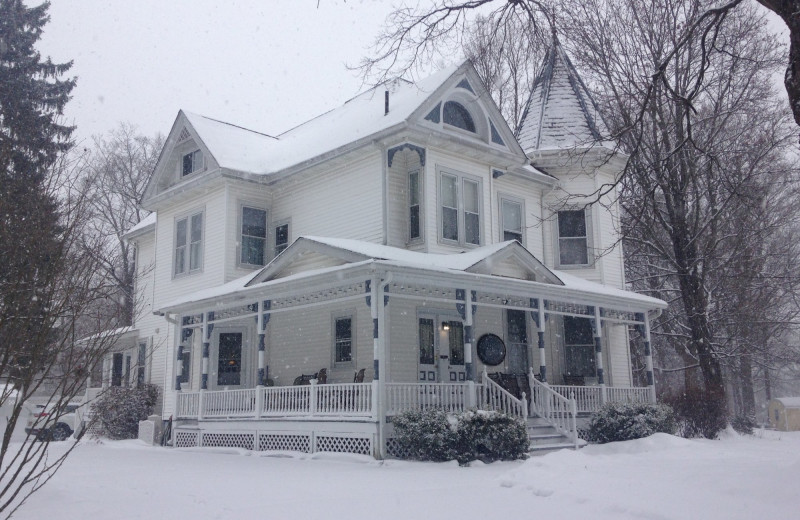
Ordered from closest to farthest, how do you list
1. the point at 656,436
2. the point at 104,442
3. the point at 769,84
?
1. the point at 656,436
2. the point at 104,442
3. the point at 769,84

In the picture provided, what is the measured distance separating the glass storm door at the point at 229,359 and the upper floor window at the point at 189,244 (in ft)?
7.23

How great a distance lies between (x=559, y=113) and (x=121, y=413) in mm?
15671

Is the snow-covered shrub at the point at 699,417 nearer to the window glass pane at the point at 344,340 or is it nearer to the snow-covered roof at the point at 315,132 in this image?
the window glass pane at the point at 344,340

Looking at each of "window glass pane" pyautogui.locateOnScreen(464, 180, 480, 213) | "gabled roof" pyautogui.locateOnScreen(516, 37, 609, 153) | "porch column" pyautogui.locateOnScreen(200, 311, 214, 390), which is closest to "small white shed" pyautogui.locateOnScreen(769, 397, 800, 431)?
"gabled roof" pyautogui.locateOnScreen(516, 37, 609, 153)

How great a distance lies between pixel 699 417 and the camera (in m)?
17.7

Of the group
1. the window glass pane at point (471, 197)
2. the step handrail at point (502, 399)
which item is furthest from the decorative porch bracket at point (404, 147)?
the step handrail at point (502, 399)

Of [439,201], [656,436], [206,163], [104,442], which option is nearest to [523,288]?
[439,201]

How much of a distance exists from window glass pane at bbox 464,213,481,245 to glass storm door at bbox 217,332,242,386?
22.5 ft

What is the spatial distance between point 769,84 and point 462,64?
11.2m

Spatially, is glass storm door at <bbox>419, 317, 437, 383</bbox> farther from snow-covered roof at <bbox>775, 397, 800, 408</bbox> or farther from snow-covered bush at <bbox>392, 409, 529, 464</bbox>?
snow-covered roof at <bbox>775, 397, 800, 408</bbox>

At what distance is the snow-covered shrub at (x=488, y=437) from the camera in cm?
1185

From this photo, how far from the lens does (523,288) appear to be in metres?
14.9

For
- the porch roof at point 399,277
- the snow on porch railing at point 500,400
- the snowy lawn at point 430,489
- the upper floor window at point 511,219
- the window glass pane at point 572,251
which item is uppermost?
the upper floor window at point 511,219

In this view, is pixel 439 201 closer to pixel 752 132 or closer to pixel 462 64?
pixel 462 64
